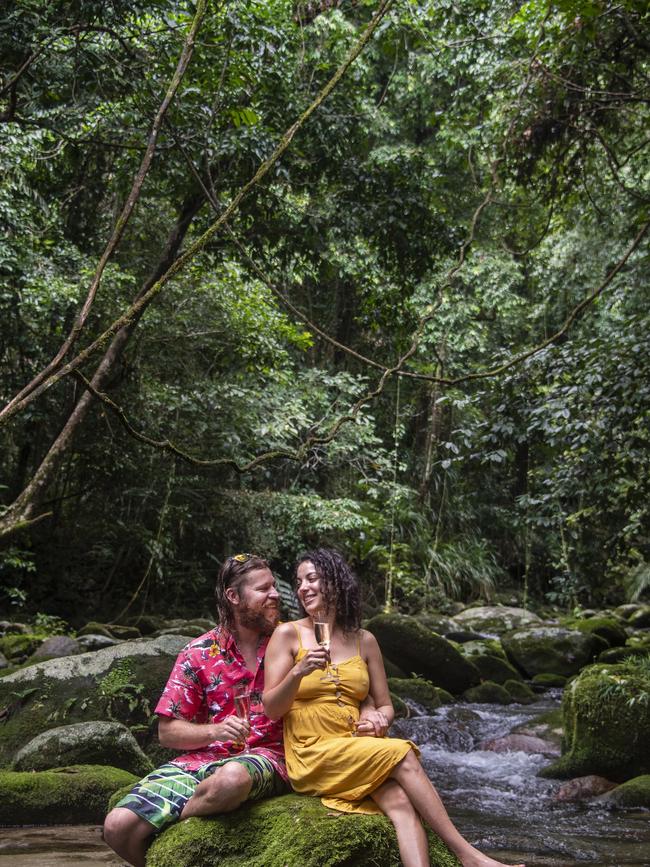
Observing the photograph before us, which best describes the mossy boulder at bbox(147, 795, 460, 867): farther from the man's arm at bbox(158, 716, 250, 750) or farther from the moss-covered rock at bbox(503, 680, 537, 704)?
the moss-covered rock at bbox(503, 680, 537, 704)

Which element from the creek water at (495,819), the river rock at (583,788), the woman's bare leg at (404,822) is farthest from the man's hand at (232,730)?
the river rock at (583,788)

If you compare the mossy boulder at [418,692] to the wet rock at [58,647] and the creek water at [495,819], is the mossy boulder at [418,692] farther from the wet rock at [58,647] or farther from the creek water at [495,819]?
the wet rock at [58,647]

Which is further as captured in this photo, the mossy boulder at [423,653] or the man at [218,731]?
the mossy boulder at [423,653]

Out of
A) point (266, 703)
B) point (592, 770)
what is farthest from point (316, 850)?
point (592, 770)

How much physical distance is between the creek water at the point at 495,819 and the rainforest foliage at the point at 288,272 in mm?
1838

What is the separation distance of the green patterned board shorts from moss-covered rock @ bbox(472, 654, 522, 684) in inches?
341

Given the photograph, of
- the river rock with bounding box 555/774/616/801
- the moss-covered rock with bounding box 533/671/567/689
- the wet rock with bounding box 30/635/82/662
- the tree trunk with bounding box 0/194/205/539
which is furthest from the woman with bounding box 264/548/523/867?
the moss-covered rock with bounding box 533/671/567/689

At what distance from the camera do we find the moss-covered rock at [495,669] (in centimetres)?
1123

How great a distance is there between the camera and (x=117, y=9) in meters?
5.13

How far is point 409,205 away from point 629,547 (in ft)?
13.5

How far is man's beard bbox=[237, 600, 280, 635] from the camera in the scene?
129 inches

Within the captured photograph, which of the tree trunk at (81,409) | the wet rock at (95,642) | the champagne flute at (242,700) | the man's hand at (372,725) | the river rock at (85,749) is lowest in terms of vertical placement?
the river rock at (85,749)

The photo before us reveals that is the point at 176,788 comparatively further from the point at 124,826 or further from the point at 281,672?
the point at 281,672

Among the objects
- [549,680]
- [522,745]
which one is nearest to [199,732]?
[522,745]
